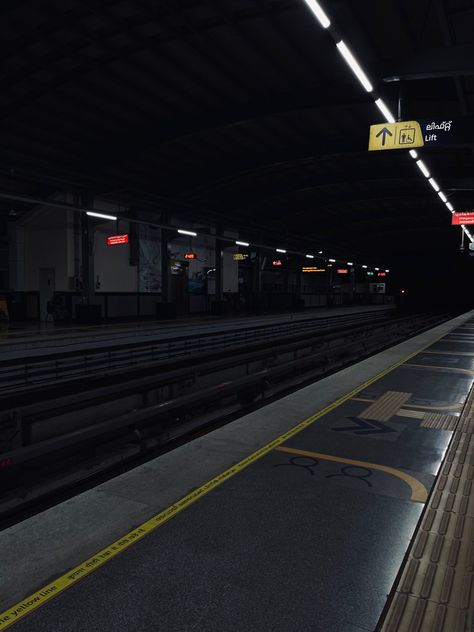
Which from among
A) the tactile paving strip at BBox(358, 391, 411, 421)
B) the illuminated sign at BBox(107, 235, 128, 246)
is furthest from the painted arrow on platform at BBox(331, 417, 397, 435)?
the illuminated sign at BBox(107, 235, 128, 246)

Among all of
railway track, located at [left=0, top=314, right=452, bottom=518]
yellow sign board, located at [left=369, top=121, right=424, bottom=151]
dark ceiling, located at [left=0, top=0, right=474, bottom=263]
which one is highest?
dark ceiling, located at [left=0, top=0, right=474, bottom=263]

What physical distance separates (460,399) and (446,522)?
4.76 metres

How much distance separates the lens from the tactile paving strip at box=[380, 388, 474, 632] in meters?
2.48

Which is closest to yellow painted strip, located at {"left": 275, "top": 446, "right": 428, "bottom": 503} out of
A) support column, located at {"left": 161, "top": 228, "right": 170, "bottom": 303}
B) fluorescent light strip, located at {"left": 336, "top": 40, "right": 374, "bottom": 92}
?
fluorescent light strip, located at {"left": 336, "top": 40, "right": 374, "bottom": 92}

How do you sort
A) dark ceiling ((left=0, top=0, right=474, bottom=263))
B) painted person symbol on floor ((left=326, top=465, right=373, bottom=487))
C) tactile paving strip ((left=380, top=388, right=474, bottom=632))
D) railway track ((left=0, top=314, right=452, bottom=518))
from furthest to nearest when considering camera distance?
dark ceiling ((left=0, top=0, right=474, bottom=263)), railway track ((left=0, top=314, right=452, bottom=518)), painted person symbol on floor ((left=326, top=465, right=373, bottom=487)), tactile paving strip ((left=380, top=388, right=474, bottom=632))

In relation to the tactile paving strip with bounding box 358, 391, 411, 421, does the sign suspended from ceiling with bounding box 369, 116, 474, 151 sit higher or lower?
higher

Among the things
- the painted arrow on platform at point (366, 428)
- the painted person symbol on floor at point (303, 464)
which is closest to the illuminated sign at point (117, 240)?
the painted arrow on platform at point (366, 428)

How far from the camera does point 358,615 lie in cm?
250

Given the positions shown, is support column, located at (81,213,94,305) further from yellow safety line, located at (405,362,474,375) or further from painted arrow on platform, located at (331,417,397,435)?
painted arrow on platform, located at (331,417,397,435)

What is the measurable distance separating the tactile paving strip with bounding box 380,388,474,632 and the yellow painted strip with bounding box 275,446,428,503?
0.11 meters

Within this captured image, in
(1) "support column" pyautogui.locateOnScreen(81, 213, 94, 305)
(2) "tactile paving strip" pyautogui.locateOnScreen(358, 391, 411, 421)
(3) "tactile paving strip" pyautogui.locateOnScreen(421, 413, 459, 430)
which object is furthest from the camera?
(1) "support column" pyautogui.locateOnScreen(81, 213, 94, 305)

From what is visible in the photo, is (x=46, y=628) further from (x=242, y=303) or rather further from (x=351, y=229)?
(x=351, y=229)

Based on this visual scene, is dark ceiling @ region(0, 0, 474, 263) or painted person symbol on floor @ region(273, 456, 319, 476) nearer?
painted person symbol on floor @ region(273, 456, 319, 476)

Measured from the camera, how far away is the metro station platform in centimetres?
252
